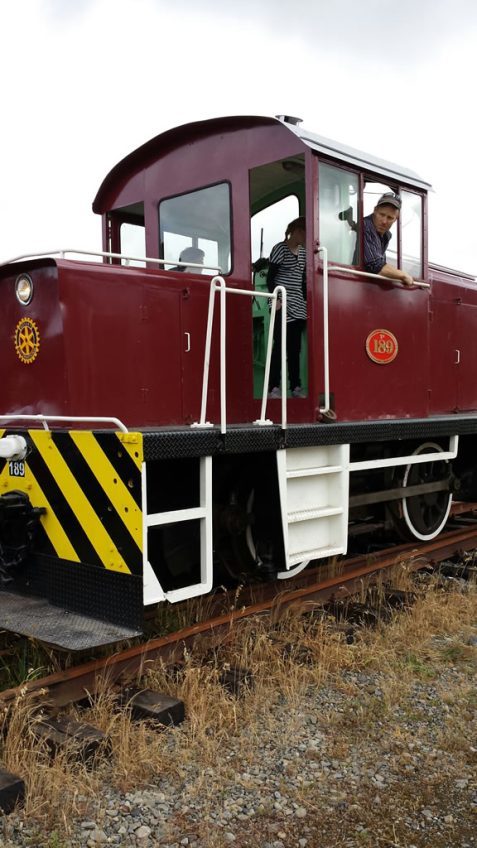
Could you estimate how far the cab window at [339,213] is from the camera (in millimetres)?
4715

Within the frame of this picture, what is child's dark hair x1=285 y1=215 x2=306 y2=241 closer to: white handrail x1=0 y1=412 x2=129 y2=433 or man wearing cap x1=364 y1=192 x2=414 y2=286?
man wearing cap x1=364 y1=192 x2=414 y2=286

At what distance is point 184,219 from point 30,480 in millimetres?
2308

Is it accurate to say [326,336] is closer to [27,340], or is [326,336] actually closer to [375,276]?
[375,276]

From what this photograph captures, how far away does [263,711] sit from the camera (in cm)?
333

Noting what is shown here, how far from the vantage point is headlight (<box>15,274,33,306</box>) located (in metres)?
4.10

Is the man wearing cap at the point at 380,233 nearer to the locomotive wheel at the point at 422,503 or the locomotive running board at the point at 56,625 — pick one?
the locomotive wheel at the point at 422,503

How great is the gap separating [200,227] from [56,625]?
2999 mm

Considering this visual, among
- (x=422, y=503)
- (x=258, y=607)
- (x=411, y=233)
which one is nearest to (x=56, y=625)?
(x=258, y=607)

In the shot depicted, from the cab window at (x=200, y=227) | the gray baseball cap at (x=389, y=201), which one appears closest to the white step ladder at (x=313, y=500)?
the cab window at (x=200, y=227)

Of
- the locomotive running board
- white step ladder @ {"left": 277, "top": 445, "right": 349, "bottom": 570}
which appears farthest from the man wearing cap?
the locomotive running board

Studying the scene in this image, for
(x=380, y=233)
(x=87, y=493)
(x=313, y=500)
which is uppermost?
(x=380, y=233)

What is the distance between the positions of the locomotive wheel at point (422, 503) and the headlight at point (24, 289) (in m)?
3.22

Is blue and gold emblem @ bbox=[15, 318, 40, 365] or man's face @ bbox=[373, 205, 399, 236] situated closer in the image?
blue and gold emblem @ bbox=[15, 318, 40, 365]

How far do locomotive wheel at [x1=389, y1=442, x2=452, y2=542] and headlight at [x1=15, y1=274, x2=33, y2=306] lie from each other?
3220 mm
